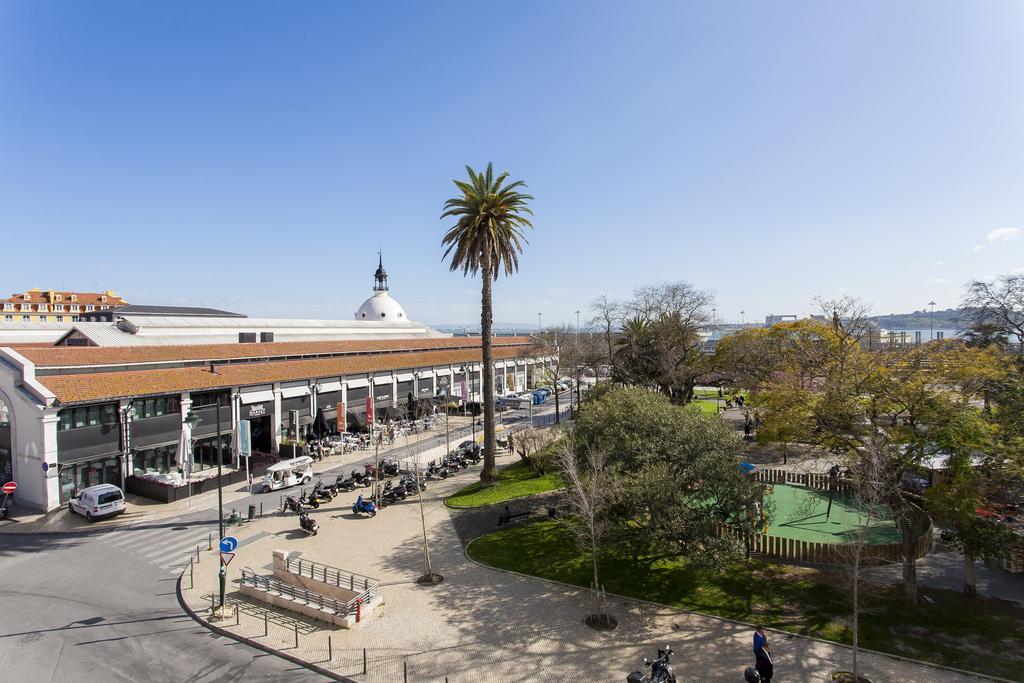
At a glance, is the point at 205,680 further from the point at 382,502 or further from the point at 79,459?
the point at 79,459

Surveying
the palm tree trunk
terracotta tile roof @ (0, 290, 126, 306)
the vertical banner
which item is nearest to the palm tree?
the palm tree trunk

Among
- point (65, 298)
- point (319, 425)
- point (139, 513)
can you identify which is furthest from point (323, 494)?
point (65, 298)

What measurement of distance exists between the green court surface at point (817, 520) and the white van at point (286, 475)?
27.6 m

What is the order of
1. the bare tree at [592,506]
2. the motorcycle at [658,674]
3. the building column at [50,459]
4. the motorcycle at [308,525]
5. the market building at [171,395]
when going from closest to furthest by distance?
the motorcycle at [658,674], the bare tree at [592,506], the motorcycle at [308,525], the building column at [50,459], the market building at [171,395]

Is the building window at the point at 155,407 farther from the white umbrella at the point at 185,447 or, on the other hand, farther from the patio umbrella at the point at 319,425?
the patio umbrella at the point at 319,425

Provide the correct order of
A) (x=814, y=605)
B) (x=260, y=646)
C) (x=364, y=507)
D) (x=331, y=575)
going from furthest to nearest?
(x=364, y=507) → (x=331, y=575) → (x=814, y=605) → (x=260, y=646)

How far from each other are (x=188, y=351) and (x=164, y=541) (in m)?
21.7

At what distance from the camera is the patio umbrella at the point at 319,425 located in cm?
4675

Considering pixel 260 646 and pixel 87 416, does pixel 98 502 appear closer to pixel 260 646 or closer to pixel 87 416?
pixel 87 416

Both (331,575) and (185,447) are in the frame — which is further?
(185,447)

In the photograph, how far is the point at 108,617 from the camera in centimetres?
1742

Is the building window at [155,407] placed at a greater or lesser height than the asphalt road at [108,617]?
greater

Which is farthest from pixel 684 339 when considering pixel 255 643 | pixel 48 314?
pixel 48 314

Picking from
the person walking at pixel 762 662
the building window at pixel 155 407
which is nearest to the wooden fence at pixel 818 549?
the person walking at pixel 762 662
